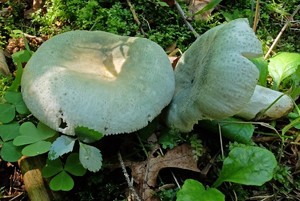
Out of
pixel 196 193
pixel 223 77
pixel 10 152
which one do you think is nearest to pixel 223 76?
pixel 223 77

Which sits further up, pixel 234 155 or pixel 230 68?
pixel 230 68

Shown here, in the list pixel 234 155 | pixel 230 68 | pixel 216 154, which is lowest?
pixel 216 154

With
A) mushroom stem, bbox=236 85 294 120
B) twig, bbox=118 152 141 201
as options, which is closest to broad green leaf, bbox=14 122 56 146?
twig, bbox=118 152 141 201

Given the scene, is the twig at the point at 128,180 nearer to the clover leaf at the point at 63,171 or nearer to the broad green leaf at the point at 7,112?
the clover leaf at the point at 63,171

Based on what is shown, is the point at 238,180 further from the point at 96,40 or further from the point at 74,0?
the point at 74,0

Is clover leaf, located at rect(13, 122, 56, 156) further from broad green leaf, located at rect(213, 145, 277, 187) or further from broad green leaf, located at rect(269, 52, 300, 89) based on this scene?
broad green leaf, located at rect(269, 52, 300, 89)

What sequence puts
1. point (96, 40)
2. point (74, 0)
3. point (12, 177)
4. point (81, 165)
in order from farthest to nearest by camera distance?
point (74, 0) → point (96, 40) → point (12, 177) → point (81, 165)

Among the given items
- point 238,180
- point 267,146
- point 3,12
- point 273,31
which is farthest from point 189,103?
point 3,12
